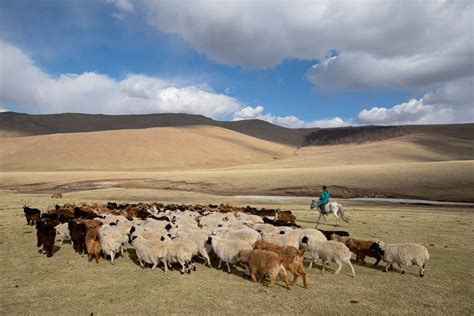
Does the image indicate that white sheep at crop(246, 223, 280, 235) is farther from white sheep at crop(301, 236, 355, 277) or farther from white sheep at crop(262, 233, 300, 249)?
white sheep at crop(301, 236, 355, 277)

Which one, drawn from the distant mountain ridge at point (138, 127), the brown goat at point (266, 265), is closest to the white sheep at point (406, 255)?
the brown goat at point (266, 265)

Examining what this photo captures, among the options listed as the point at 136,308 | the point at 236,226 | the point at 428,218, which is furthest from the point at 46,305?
the point at 428,218

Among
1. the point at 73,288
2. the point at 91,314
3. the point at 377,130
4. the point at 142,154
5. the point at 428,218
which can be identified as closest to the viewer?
the point at 91,314

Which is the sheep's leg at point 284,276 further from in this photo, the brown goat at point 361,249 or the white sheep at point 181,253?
the brown goat at point 361,249

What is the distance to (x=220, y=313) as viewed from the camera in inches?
286

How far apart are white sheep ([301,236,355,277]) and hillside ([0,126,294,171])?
244 feet

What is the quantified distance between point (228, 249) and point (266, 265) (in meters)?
1.73

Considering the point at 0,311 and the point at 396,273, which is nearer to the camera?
the point at 0,311

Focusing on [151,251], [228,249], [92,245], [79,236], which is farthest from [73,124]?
[228,249]

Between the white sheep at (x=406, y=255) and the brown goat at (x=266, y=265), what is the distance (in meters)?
3.54

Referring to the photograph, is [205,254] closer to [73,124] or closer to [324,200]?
[324,200]

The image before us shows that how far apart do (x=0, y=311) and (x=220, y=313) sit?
4.63 metres

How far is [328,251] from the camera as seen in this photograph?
10648mm

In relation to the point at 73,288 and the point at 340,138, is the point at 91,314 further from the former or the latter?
the point at 340,138
